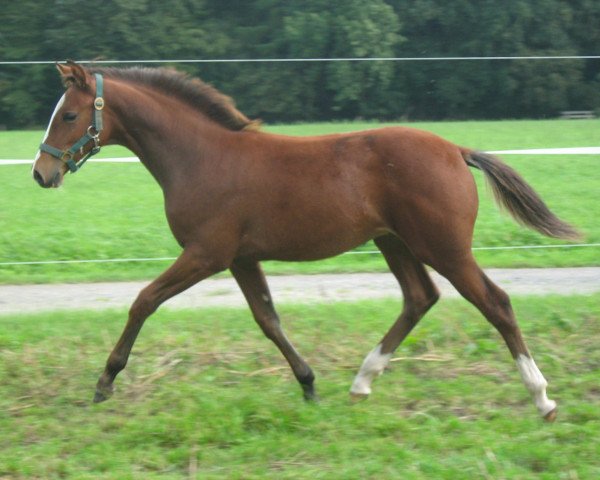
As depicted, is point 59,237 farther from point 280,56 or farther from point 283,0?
point 283,0

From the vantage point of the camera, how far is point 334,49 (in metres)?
9.47

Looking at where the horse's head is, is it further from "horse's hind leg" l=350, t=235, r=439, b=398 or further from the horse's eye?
"horse's hind leg" l=350, t=235, r=439, b=398

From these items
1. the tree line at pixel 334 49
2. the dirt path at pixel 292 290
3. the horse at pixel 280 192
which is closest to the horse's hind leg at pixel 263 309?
the horse at pixel 280 192

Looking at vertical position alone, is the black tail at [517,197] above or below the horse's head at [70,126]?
below

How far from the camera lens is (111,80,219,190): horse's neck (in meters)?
5.16

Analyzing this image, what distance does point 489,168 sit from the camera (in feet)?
17.1

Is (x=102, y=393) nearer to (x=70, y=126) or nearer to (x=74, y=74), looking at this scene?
(x=70, y=126)

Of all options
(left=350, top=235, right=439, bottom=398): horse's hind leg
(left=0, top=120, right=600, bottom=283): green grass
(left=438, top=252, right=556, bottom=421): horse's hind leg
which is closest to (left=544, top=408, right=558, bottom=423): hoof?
(left=438, top=252, right=556, bottom=421): horse's hind leg

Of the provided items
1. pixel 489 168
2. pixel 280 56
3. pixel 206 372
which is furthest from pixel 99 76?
pixel 280 56

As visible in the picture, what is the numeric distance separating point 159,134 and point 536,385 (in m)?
2.55

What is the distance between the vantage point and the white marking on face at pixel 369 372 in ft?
17.4

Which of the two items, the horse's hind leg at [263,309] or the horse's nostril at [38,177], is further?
the horse's hind leg at [263,309]

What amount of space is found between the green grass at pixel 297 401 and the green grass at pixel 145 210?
1.91 m

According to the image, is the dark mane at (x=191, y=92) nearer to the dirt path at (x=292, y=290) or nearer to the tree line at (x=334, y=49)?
the dirt path at (x=292, y=290)
